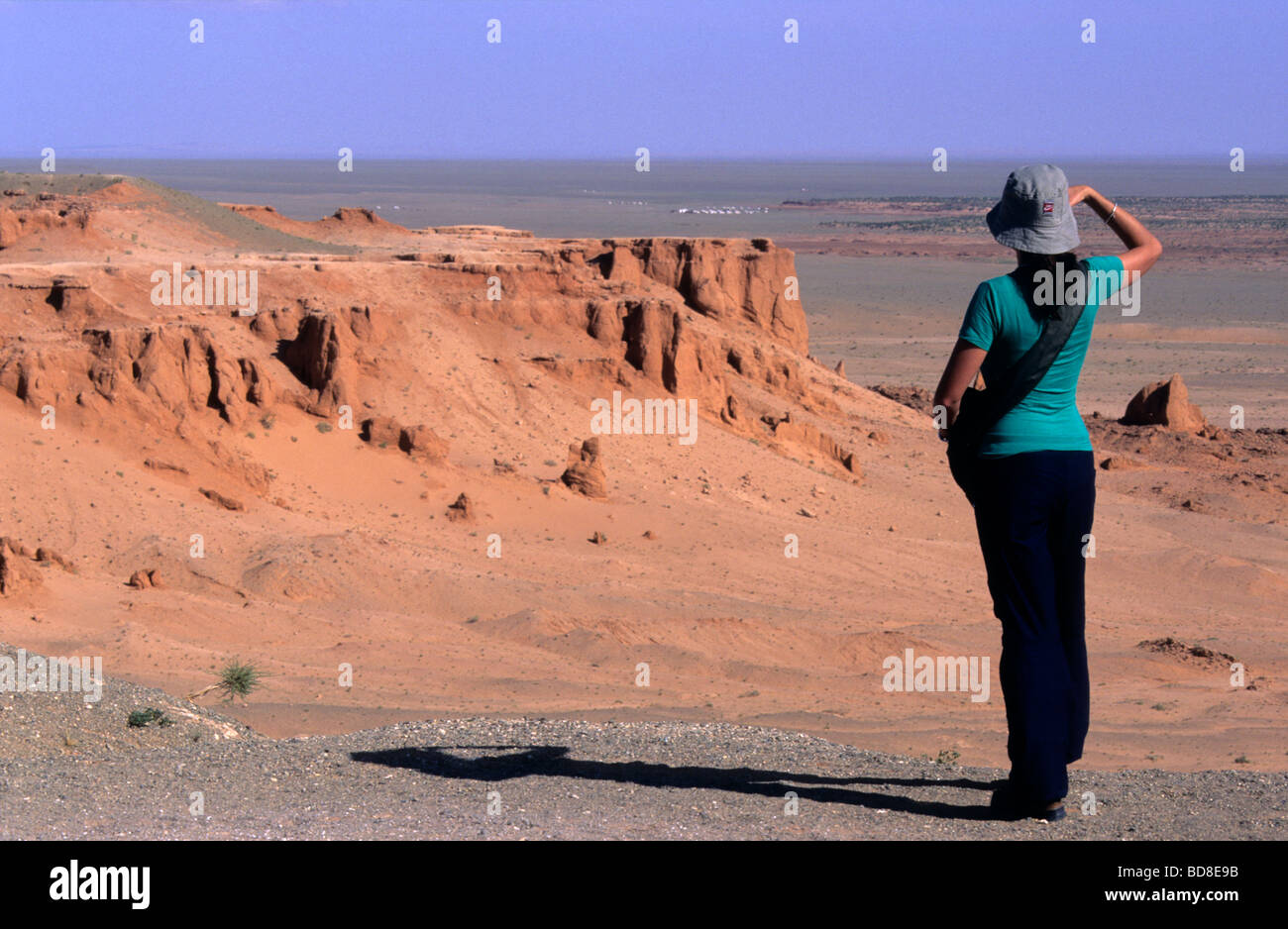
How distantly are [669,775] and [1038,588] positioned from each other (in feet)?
7.05

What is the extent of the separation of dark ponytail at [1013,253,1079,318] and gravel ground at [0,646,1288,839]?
202 centimetres

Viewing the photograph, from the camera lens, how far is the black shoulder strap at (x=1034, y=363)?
4.76 meters

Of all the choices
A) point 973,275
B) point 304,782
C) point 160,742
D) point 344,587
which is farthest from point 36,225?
point 973,275

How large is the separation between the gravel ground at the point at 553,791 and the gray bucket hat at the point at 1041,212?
7.43 ft

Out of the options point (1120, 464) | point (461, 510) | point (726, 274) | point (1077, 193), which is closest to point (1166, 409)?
point (1120, 464)

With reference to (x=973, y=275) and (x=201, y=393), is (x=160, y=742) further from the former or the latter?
(x=973, y=275)

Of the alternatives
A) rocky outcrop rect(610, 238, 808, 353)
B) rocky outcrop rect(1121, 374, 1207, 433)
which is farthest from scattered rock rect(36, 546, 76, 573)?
rocky outcrop rect(1121, 374, 1207, 433)

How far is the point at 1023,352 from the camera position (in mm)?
4797

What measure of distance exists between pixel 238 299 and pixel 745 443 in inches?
328

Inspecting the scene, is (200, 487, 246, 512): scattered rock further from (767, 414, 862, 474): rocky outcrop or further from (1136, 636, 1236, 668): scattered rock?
(1136, 636, 1236, 668): scattered rock

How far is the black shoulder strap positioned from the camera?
476 cm

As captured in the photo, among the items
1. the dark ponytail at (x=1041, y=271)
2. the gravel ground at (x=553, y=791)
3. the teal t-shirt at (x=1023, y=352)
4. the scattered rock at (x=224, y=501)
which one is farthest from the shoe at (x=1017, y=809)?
the scattered rock at (x=224, y=501)

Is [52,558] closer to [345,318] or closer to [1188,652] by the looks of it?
[345,318]

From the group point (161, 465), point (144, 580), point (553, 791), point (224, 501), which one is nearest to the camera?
point (553, 791)
